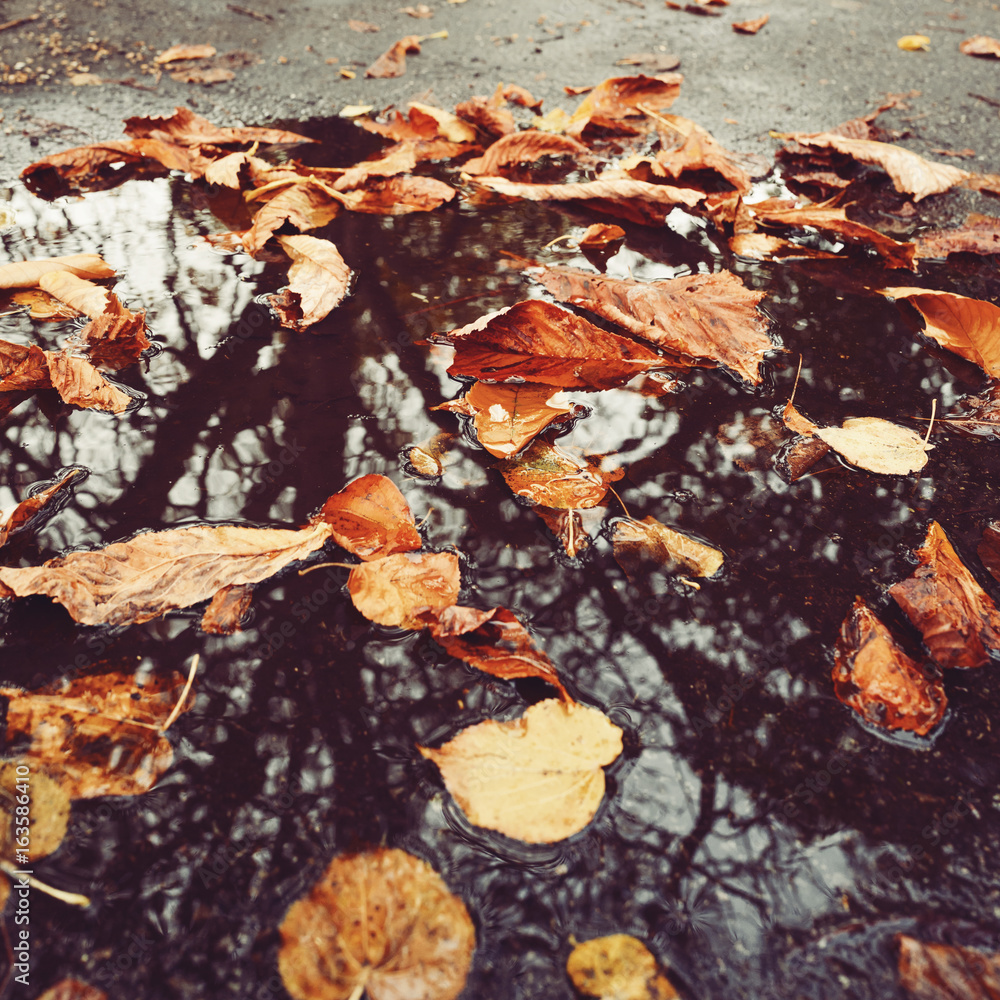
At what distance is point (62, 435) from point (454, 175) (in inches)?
65.6

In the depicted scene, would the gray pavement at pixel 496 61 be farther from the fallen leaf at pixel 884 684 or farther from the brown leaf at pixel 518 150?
the fallen leaf at pixel 884 684

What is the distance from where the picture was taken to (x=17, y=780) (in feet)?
2.98

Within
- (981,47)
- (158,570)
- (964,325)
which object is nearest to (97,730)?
(158,570)

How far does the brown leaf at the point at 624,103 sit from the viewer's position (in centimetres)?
270

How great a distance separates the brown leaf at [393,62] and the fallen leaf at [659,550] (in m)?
2.84

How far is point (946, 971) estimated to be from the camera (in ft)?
2.56

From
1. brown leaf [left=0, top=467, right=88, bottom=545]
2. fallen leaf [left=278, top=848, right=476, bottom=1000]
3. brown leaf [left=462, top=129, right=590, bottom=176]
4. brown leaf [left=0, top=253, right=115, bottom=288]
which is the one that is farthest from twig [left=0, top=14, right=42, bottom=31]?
fallen leaf [left=278, top=848, right=476, bottom=1000]

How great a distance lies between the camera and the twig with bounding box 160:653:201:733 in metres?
0.97

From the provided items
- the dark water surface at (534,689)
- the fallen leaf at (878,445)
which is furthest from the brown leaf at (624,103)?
the fallen leaf at (878,445)

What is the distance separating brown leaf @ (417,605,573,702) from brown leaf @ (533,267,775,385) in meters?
0.89

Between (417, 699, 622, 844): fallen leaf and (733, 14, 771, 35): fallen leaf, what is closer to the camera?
(417, 699, 622, 844): fallen leaf

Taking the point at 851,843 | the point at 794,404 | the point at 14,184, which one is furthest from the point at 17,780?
the point at 14,184

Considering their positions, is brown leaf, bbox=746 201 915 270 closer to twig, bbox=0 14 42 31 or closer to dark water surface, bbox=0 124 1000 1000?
dark water surface, bbox=0 124 1000 1000

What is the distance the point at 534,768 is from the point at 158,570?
2.31ft
